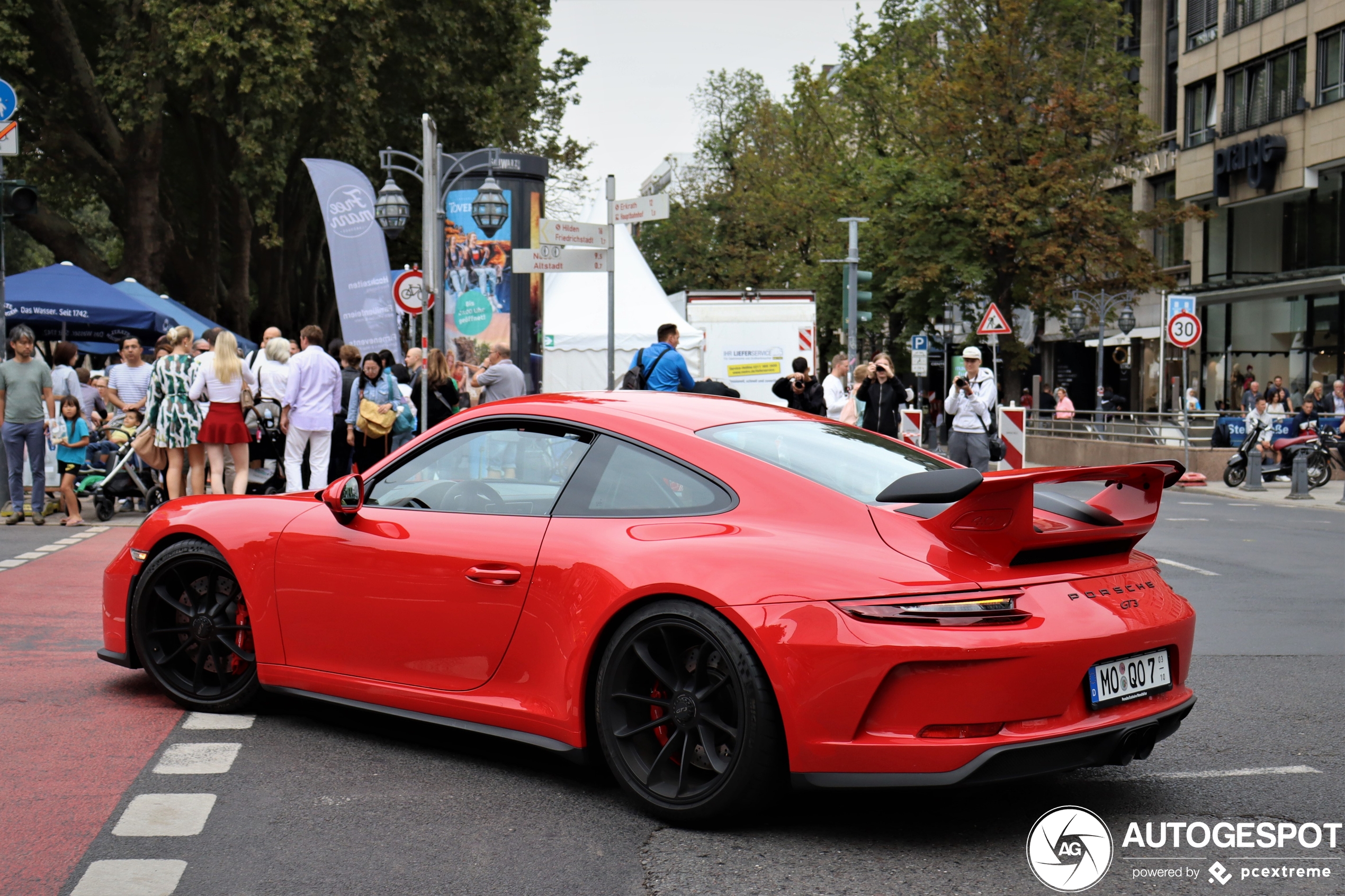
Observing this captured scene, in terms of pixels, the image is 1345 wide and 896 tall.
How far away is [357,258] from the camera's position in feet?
65.3

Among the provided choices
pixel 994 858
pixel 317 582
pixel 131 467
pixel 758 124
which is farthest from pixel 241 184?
A: pixel 758 124

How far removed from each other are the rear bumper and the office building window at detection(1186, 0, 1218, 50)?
127 ft

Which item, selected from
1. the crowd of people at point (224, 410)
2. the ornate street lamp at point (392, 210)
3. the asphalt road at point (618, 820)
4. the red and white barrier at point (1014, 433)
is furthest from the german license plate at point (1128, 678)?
the ornate street lamp at point (392, 210)

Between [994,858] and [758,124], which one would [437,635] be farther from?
[758,124]

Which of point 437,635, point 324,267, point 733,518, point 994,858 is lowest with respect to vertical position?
point 994,858

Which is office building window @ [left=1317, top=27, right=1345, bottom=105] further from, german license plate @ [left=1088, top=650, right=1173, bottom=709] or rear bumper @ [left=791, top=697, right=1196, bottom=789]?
rear bumper @ [left=791, top=697, right=1196, bottom=789]

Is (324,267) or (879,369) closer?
(879,369)

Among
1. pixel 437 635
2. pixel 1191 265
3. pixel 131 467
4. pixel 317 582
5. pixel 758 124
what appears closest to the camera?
pixel 437 635

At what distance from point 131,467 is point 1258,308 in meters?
31.4

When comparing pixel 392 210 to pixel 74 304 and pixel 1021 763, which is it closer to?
pixel 74 304

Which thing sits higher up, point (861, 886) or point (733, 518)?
point (733, 518)

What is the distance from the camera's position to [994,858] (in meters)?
4.02

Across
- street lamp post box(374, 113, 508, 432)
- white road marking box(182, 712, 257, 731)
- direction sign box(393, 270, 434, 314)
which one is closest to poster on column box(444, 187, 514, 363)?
street lamp post box(374, 113, 508, 432)

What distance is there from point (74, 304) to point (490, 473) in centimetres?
1585
